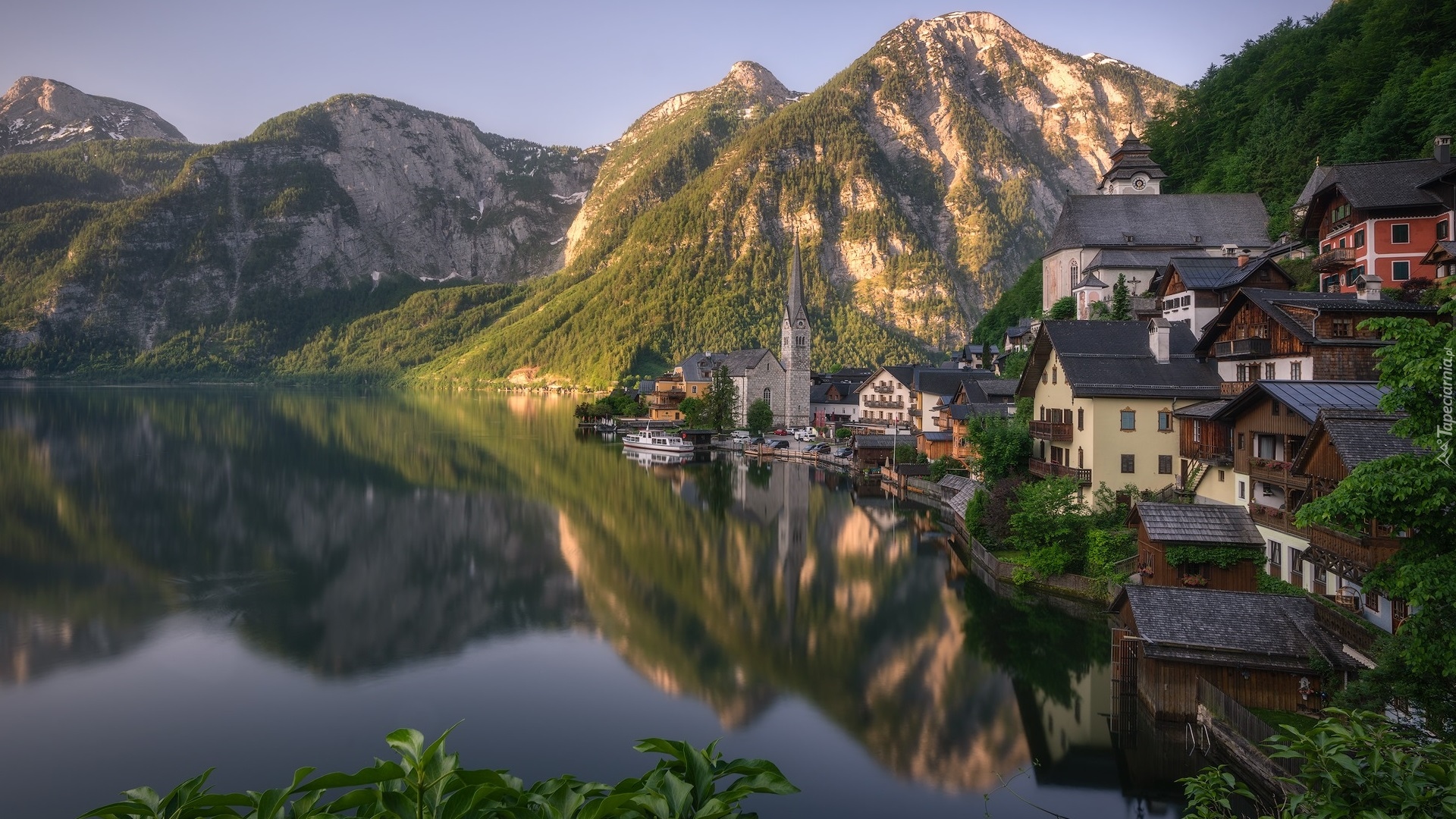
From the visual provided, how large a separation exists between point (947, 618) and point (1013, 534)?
5.43 metres

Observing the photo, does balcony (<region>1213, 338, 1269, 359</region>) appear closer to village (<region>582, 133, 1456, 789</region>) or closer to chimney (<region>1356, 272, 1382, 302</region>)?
village (<region>582, 133, 1456, 789</region>)

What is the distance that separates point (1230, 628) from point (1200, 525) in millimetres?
6057

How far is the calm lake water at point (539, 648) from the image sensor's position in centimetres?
1823

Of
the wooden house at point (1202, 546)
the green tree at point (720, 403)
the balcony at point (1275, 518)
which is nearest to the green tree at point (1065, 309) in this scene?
the green tree at point (720, 403)

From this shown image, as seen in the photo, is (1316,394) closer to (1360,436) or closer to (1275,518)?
(1275,518)

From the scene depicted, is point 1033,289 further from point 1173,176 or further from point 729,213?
point 729,213

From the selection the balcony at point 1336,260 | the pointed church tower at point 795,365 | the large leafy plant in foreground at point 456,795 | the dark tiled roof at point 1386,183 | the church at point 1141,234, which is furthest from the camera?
the pointed church tower at point 795,365

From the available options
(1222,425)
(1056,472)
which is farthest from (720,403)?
(1222,425)

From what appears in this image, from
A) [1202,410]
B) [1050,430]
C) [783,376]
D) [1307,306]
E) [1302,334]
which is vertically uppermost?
[1307,306]

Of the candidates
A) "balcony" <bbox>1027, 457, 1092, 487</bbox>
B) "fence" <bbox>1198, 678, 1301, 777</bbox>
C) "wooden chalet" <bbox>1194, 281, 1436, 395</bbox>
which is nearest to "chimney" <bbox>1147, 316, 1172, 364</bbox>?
"wooden chalet" <bbox>1194, 281, 1436, 395</bbox>

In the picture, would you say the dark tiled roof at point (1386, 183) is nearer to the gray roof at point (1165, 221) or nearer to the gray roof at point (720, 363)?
the gray roof at point (1165, 221)

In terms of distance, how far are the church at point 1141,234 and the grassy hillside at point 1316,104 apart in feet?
6.85

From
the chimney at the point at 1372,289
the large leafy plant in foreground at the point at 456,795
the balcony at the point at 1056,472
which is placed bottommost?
the balcony at the point at 1056,472

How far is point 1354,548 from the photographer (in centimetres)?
1712
